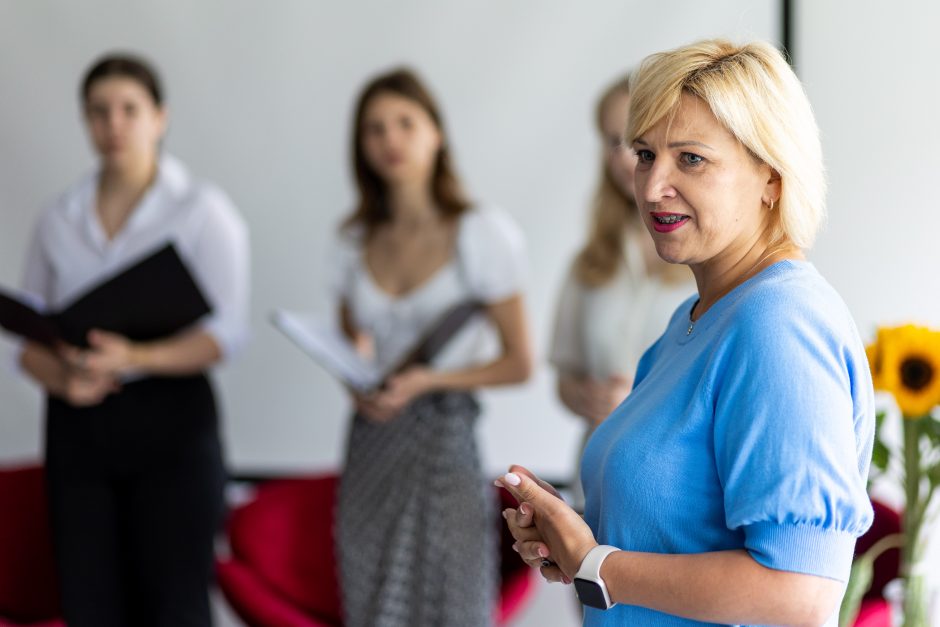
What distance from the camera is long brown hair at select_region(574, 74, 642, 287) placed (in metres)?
2.64

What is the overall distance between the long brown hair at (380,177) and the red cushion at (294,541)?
33.3 inches

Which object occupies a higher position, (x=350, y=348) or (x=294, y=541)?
(x=350, y=348)

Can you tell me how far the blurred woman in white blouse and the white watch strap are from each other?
1.27m

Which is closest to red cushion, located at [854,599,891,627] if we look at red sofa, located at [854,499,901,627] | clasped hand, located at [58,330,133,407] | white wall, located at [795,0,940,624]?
red sofa, located at [854,499,901,627]

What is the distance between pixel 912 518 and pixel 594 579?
92 centimetres

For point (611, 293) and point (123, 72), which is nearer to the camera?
point (611, 293)

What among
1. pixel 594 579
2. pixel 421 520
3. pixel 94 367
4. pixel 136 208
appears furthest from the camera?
pixel 136 208

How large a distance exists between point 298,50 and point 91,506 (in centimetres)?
181

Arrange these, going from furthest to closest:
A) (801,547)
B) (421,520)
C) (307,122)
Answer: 1. (307,122)
2. (421,520)
3. (801,547)

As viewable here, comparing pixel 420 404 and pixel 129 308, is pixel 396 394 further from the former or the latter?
pixel 129 308

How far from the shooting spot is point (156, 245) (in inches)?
111

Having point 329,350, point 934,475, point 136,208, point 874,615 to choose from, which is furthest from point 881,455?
point 136,208

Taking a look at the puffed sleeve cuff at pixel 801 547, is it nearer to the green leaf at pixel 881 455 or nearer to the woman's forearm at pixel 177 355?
the green leaf at pixel 881 455

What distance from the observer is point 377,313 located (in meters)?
2.78
